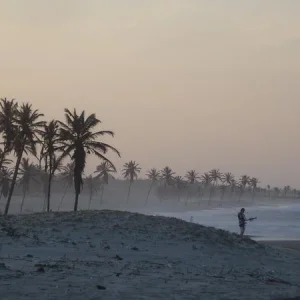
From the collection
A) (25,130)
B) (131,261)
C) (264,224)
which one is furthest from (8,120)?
(264,224)

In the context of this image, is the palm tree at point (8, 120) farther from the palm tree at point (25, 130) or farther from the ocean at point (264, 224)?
the ocean at point (264, 224)

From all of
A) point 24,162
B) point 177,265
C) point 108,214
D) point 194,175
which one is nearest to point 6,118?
point 108,214

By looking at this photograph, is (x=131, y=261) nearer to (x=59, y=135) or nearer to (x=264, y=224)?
(x=59, y=135)

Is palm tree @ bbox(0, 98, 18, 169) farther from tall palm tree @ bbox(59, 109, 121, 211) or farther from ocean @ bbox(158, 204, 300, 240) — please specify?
ocean @ bbox(158, 204, 300, 240)

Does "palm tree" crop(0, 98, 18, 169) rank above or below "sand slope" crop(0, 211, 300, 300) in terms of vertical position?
above

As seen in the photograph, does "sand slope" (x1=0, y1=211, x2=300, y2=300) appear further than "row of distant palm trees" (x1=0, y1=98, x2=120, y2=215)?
No

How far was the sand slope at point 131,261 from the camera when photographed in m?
10.8

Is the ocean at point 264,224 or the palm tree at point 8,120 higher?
the palm tree at point 8,120

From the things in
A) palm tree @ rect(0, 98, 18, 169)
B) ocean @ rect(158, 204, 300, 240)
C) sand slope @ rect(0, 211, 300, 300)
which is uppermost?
palm tree @ rect(0, 98, 18, 169)

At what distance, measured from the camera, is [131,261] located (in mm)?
16172

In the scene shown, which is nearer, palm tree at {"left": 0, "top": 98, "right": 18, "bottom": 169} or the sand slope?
the sand slope

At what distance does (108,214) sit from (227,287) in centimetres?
1624

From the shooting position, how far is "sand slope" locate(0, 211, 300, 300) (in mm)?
10828

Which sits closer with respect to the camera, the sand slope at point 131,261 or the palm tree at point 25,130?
the sand slope at point 131,261
